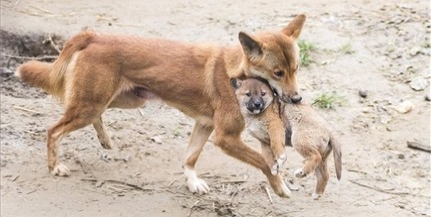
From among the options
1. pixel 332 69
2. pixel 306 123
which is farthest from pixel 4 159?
pixel 332 69

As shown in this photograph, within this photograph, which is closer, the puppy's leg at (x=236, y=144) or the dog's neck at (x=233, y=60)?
the dog's neck at (x=233, y=60)

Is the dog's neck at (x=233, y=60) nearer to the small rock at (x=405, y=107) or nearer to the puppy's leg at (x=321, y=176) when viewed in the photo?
the puppy's leg at (x=321, y=176)

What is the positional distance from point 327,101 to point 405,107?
0.73 metres

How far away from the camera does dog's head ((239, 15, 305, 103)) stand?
6.54 meters

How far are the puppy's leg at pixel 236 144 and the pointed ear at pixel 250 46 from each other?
540mm

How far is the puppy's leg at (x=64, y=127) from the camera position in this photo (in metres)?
7.38

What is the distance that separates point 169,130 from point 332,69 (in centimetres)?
189

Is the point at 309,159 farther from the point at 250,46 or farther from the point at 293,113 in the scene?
the point at 250,46

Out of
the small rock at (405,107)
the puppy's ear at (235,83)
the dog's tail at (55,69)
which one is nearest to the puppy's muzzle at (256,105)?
the puppy's ear at (235,83)

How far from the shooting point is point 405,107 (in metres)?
8.66

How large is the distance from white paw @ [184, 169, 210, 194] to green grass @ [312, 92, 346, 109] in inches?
65.8

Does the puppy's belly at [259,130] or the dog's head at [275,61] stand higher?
the dog's head at [275,61]

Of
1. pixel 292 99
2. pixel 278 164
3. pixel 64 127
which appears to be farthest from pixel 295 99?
pixel 64 127

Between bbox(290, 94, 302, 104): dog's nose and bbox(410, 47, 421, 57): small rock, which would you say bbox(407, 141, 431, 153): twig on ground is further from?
bbox(290, 94, 302, 104): dog's nose
